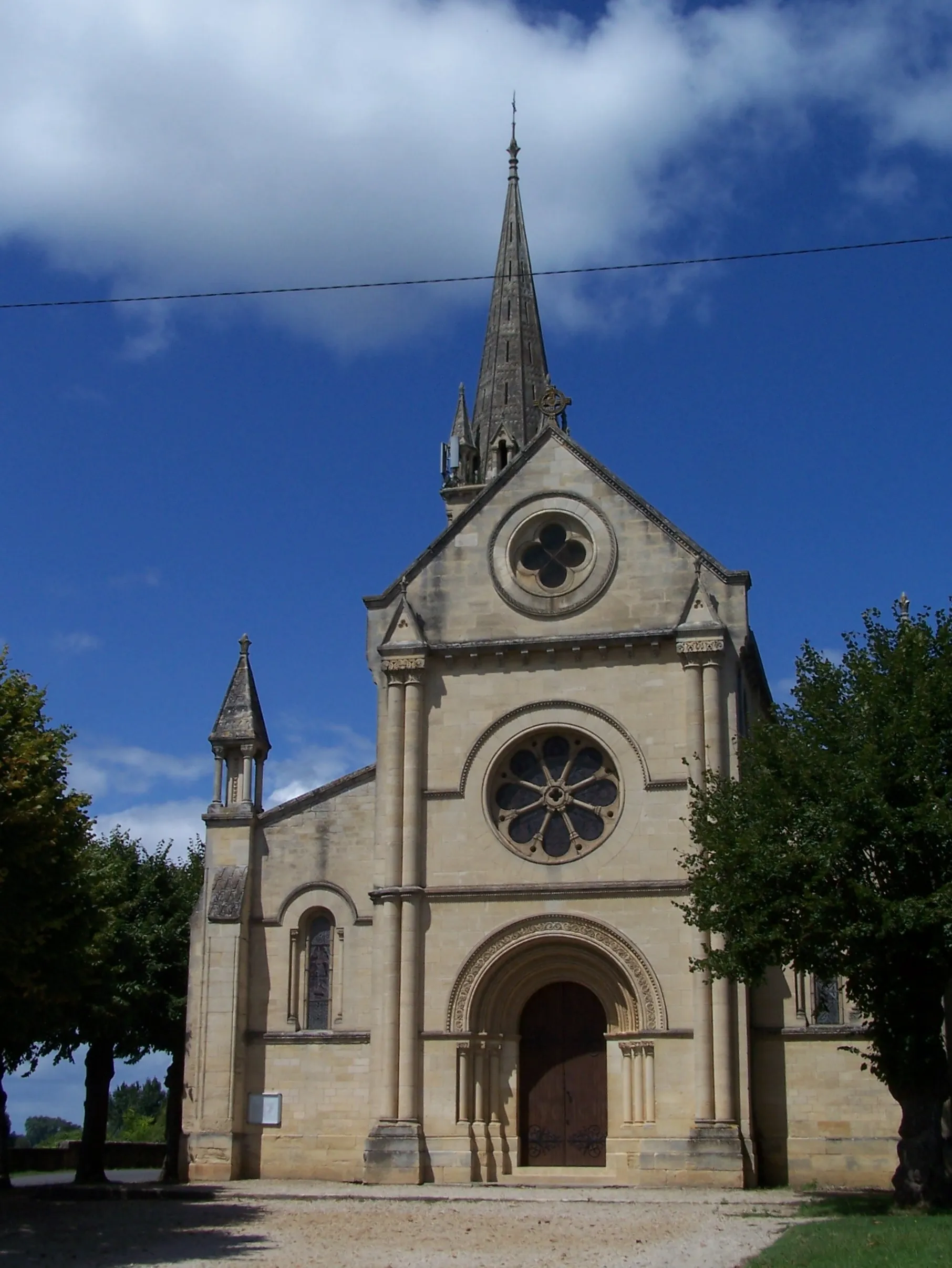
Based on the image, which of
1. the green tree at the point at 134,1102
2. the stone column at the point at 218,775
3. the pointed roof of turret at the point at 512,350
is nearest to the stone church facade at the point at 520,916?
the stone column at the point at 218,775

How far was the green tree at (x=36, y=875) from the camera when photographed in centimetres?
2114

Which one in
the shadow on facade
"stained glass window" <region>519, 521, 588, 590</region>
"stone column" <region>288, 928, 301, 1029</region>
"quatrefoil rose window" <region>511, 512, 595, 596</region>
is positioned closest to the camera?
the shadow on facade

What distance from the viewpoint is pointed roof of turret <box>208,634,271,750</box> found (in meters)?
32.8

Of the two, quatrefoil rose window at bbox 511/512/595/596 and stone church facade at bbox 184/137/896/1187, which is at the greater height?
quatrefoil rose window at bbox 511/512/595/596

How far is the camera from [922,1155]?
2192 centimetres

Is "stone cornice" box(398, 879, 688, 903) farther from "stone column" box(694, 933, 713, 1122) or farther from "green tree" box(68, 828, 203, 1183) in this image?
"green tree" box(68, 828, 203, 1183)

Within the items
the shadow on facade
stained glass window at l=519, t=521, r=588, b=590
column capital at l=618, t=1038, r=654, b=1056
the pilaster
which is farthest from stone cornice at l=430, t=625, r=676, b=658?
column capital at l=618, t=1038, r=654, b=1056

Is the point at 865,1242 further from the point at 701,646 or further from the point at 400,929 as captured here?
the point at 701,646

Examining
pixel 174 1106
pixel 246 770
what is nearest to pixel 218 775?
pixel 246 770

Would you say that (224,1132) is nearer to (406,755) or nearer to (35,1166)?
(406,755)

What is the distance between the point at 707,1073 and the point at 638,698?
742 cm

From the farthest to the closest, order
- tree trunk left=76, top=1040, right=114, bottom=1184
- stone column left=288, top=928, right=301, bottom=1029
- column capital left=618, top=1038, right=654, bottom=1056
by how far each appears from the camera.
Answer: tree trunk left=76, top=1040, right=114, bottom=1184
stone column left=288, top=928, right=301, bottom=1029
column capital left=618, top=1038, right=654, bottom=1056

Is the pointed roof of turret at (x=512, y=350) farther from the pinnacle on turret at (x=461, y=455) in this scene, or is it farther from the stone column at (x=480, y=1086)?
the stone column at (x=480, y=1086)

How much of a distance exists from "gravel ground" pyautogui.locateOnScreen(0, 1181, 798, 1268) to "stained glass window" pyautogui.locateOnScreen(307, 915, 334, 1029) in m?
4.25
